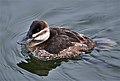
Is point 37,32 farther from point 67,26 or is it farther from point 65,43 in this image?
point 67,26

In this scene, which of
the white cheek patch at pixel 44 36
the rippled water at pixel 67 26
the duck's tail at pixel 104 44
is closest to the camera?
the rippled water at pixel 67 26

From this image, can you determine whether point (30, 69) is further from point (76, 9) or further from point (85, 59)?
point (76, 9)

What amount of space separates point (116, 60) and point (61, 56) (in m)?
1.14

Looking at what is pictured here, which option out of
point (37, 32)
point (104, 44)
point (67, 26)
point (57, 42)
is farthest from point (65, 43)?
point (67, 26)

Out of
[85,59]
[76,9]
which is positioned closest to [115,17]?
[76,9]

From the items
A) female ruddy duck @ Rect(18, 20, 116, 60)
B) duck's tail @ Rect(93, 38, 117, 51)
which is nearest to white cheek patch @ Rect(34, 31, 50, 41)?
female ruddy duck @ Rect(18, 20, 116, 60)

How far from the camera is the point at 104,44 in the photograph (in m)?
9.86

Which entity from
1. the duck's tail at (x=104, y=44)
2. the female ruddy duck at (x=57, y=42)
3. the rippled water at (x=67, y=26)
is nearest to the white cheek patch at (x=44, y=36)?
the female ruddy duck at (x=57, y=42)

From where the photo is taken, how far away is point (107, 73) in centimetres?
913

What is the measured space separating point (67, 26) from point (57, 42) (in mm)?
1314

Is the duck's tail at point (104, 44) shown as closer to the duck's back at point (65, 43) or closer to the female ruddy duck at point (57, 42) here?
the female ruddy duck at point (57, 42)

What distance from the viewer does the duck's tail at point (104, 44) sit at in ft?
32.2

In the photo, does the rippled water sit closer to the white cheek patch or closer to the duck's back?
the duck's back

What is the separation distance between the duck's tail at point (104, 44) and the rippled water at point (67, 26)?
4.5 inches
